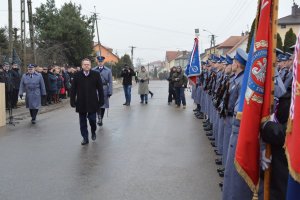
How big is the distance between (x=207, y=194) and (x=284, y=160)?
8.23 ft

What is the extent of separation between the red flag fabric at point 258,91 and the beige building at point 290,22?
211ft

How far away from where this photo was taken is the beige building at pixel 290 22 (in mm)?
66188

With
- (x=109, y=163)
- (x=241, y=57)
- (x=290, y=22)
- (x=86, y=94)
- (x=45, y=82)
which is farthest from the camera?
(x=290, y=22)

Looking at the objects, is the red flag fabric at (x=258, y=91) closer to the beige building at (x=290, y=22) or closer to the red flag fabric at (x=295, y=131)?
the red flag fabric at (x=295, y=131)

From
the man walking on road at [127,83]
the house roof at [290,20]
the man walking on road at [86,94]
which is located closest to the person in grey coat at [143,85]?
the man walking on road at [127,83]

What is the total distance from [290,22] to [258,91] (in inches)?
2625

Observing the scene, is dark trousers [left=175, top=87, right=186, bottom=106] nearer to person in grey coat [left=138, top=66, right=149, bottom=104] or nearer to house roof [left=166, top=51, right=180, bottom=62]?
person in grey coat [left=138, top=66, right=149, bottom=104]

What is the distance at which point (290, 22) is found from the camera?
6625 centimetres

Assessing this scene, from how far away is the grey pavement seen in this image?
584 centimetres

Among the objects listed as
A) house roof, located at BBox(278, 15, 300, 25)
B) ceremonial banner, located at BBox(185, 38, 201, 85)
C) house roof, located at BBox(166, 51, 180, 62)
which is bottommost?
ceremonial banner, located at BBox(185, 38, 201, 85)

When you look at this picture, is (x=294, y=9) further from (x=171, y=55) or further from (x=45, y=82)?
(x=171, y=55)

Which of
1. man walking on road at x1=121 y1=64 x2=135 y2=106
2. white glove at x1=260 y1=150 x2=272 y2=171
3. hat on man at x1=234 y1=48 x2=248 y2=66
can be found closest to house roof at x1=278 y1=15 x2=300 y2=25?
man walking on road at x1=121 y1=64 x2=135 y2=106

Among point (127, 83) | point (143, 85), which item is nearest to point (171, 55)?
point (143, 85)

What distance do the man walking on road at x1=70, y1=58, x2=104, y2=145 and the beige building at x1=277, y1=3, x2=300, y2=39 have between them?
59374 mm
